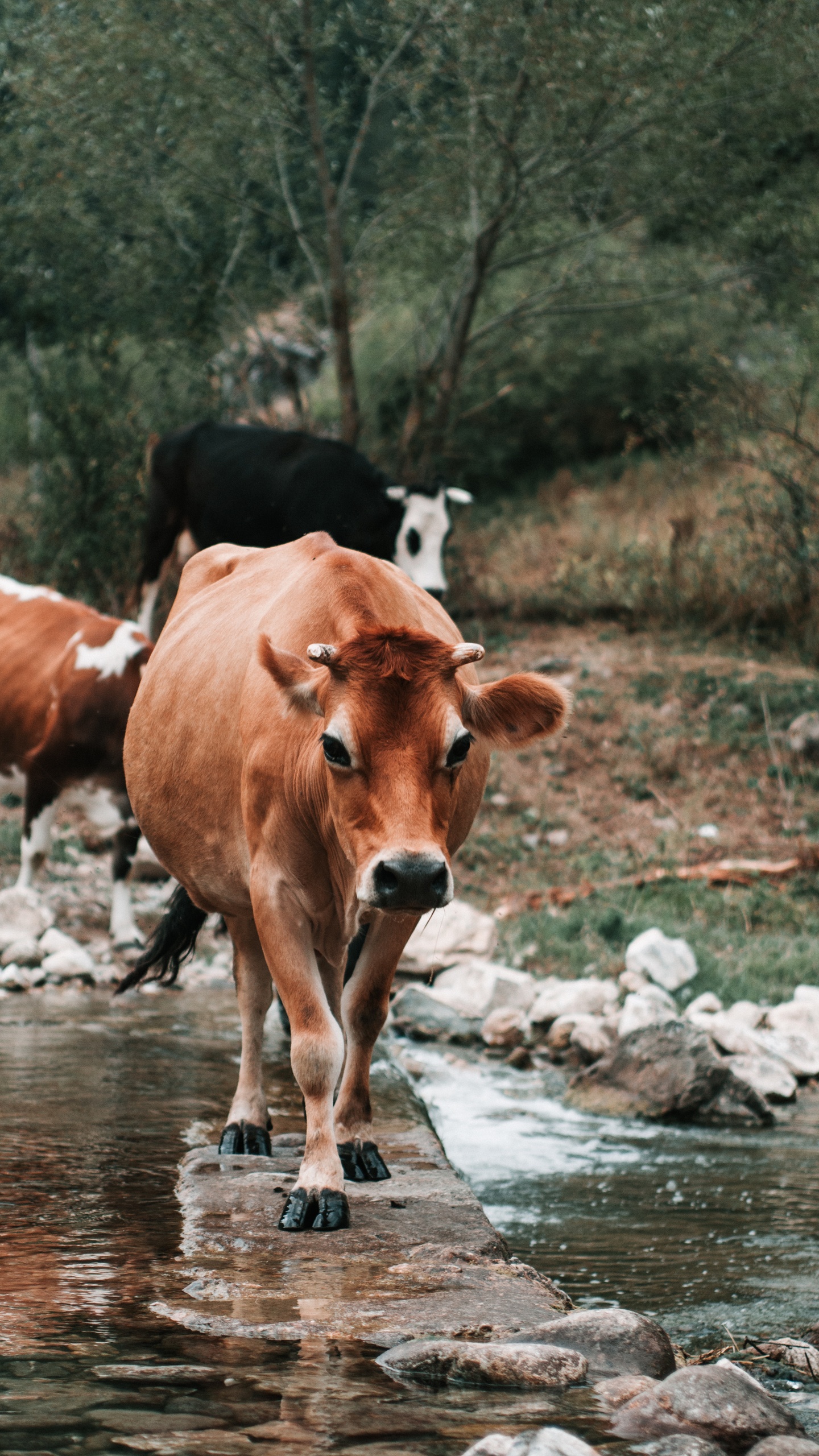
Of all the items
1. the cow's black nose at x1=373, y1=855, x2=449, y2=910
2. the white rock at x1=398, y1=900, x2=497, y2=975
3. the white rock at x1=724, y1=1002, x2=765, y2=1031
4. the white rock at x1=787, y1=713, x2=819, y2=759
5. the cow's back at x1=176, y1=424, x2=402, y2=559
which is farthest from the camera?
the white rock at x1=787, y1=713, x2=819, y2=759

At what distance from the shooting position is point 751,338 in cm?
2183

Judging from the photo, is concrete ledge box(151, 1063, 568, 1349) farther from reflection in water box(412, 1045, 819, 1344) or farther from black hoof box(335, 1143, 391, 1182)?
reflection in water box(412, 1045, 819, 1344)

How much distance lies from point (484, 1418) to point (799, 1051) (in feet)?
16.8

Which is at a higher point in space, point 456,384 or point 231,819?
point 231,819

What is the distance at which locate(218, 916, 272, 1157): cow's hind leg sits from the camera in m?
4.57

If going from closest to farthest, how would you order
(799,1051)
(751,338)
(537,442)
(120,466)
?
(799,1051) → (120,466) → (751,338) → (537,442)

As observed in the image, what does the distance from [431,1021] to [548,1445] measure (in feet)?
18.6

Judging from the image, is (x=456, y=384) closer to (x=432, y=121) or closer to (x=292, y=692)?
(x=432, y=121)

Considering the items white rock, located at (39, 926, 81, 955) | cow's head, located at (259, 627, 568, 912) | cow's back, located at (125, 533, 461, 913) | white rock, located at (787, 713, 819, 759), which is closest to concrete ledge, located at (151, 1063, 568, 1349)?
cow's head, located at (259, 627, 568, 912)

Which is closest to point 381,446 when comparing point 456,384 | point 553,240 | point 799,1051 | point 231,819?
point 456,384

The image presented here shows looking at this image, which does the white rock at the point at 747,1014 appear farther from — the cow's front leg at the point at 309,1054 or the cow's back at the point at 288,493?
the cow's back at the point at 288,493

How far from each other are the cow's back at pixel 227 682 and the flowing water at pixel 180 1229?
0.97 metres

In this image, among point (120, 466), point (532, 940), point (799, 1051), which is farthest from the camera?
point (120, 466)

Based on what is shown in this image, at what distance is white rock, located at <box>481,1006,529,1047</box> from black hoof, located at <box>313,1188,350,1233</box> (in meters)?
4.04
